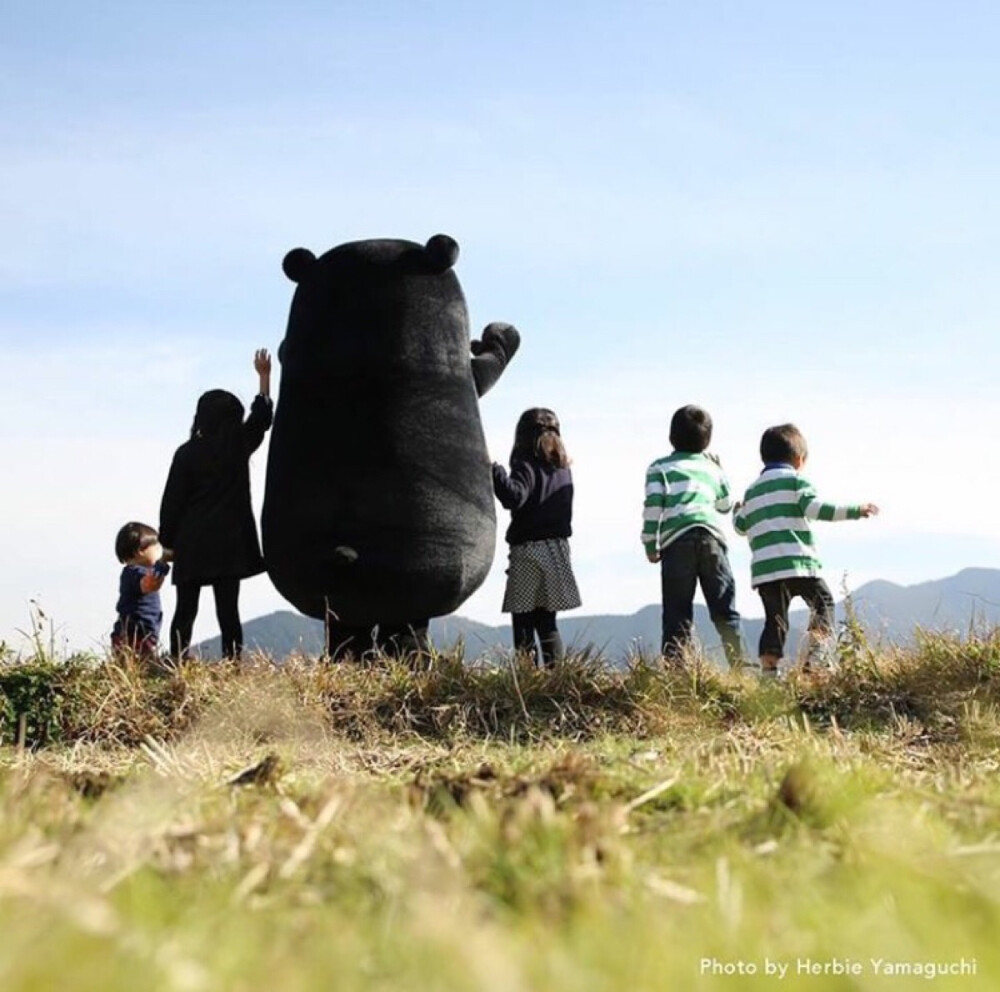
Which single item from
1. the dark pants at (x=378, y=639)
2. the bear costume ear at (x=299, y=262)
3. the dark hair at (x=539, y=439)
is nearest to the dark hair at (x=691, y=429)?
the dark hair at (x=539, y=439)

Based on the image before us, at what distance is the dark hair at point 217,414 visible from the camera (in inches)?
375

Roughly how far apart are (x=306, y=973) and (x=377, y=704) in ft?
20.4

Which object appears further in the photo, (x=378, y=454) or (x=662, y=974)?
(x=378, y=454)

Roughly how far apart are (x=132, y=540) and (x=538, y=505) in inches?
108

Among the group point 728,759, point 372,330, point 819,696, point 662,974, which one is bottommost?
point 819,696

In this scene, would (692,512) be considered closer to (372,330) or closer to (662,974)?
(372,330)

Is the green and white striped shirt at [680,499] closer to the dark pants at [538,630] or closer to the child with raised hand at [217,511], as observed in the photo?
the dark pants at [538,630]

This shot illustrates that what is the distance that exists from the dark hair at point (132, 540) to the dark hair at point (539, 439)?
2518 mm

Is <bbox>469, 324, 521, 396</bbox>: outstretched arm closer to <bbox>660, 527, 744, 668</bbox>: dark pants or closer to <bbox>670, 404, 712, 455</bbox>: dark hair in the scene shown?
<bbox>670, 404, 712, 455</bbox>: dark hair

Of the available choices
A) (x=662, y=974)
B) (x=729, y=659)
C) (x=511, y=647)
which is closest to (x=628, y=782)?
(x=662, y=974)

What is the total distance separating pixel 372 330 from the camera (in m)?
8.50

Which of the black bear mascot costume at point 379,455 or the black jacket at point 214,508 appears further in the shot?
the black jacket at point 214,508

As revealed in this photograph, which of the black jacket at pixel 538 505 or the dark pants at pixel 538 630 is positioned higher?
the black jacket at pixel 538 505

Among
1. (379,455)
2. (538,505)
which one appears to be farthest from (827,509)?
(379,455)
